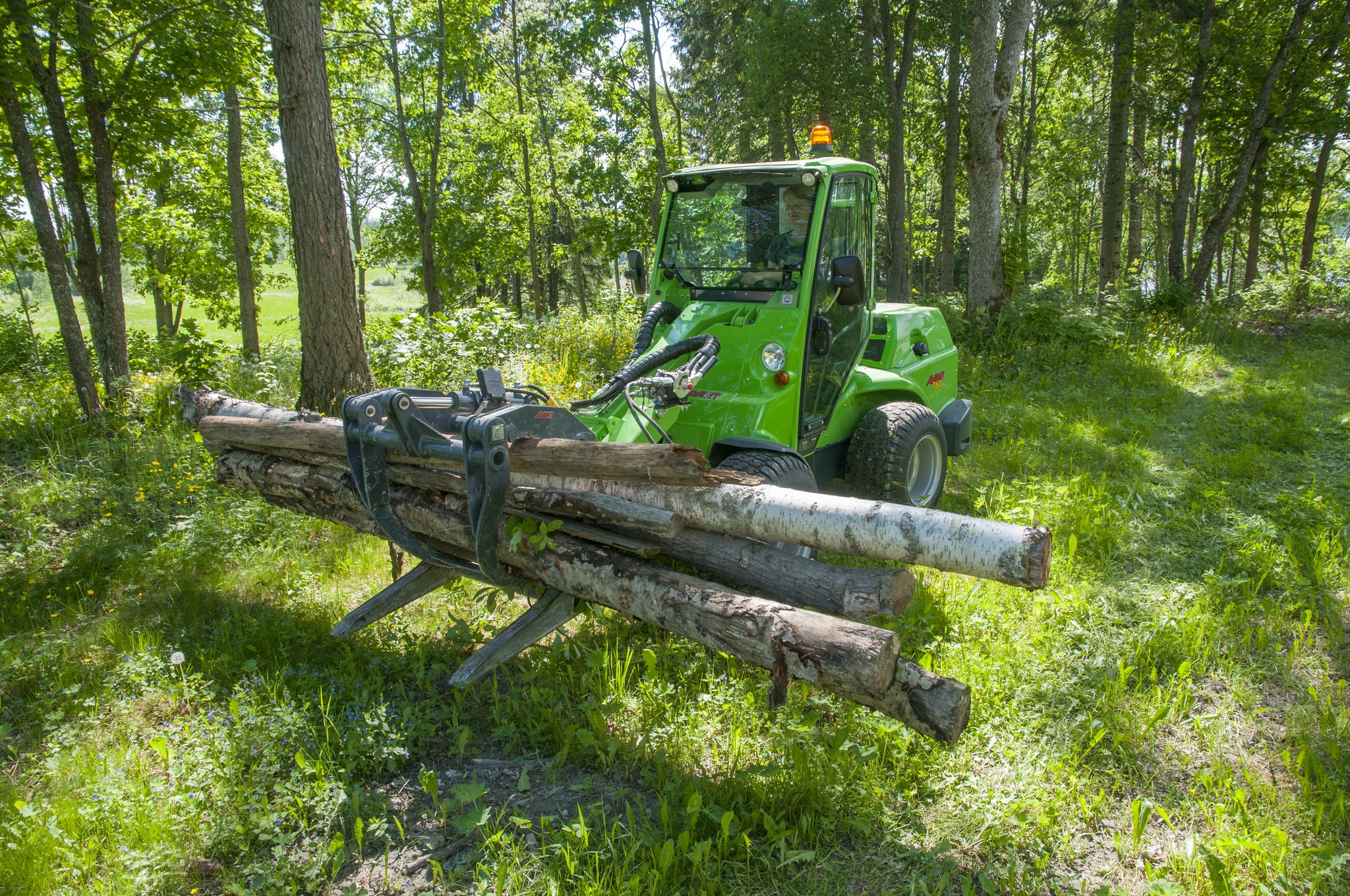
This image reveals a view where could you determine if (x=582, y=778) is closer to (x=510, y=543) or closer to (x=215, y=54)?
(x=510, y=543)

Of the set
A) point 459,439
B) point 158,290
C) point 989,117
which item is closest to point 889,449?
point 459,439

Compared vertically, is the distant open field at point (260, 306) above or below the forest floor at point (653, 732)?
above

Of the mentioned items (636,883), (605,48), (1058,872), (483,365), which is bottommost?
(1058,872)

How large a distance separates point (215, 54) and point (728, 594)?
8944 mm

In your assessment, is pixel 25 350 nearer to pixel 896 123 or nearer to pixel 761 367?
pixel 761 367

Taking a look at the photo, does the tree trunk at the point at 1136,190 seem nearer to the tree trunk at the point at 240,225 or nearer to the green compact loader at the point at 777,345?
the green compact loader at the point at 777,345

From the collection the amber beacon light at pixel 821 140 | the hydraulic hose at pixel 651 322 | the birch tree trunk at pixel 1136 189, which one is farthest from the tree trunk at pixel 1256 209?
the hydraulic hose at pixel 651 322

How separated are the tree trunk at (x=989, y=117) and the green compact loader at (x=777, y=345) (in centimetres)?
652

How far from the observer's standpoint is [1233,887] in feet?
8.38

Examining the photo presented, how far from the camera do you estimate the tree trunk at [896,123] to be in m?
17.2

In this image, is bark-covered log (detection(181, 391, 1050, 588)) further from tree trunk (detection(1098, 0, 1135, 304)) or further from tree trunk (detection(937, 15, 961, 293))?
tree trunk (detection(937, 15, 961, 293))

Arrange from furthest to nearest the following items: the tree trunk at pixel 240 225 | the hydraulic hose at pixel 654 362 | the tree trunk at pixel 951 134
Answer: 1. the tree trunk at pixel 951 134
2. the tree trunk at pixel 240 225
3. the hydraulic hose at pixel 654 362

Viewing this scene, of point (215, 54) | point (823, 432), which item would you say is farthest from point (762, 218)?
point (215, 54)

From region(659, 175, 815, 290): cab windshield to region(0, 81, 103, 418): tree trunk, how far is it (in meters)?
6.57
